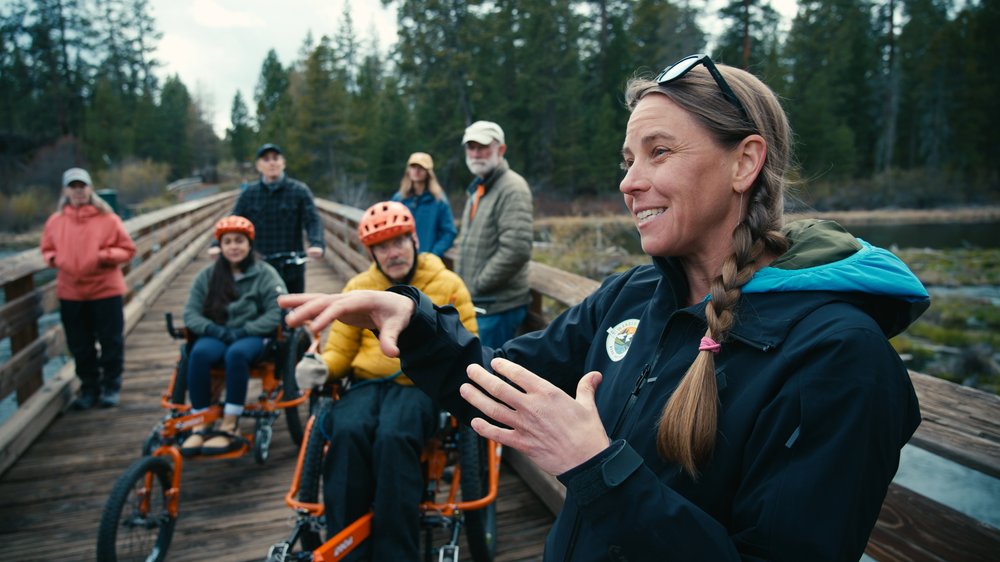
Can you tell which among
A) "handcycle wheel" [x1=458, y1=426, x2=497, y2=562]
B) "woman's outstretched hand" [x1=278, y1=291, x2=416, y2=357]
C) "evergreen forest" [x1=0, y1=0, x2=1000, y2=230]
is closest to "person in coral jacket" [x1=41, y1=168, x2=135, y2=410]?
"handcycle wheel" [x1=458, y1=426, x2=497, y2=562]

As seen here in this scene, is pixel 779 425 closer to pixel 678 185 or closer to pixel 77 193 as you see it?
pixel 678 185

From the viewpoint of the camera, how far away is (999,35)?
39469 mm

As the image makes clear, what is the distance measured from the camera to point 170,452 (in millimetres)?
3256

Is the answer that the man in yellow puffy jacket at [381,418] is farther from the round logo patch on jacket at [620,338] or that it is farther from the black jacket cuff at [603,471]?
the black jacket cuff at [603,471]

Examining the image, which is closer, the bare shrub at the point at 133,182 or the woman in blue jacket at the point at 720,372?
the woman in blue jacket at the point at 720,372

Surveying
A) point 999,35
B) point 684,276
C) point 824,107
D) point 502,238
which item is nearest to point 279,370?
point 502,238

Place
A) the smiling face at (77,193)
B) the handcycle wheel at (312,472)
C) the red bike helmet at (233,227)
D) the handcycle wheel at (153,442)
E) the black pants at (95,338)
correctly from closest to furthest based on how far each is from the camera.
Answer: the handcycle wheel at (312,472) → the handcycle wheel at (153,442) → the red bike helmet at (233,227) → the smiling face at (77,193) → the black pants at (95,338)

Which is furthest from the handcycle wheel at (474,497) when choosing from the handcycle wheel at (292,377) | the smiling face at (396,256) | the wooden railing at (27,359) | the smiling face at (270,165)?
the smiling face at (270,165)

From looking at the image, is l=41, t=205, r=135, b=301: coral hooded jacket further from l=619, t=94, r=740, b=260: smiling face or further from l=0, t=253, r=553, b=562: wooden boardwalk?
l=619, t=94, r=740, b=260: smiling face

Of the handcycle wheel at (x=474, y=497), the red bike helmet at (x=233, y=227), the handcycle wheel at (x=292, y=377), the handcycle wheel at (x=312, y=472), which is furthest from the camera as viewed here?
the handcycle wheel at (x=292, y=377)

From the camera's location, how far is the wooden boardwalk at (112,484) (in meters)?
3.13

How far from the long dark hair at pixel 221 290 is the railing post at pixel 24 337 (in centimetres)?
150

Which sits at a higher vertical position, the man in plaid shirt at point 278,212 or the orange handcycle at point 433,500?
the man in plaid shirt at point 278,212

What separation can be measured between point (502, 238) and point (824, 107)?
42288mm
